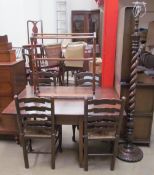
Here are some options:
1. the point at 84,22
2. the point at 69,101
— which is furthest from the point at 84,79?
the point at 84,22

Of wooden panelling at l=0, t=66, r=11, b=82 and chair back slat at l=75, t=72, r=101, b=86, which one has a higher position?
wooden panelling at l=0, t=66, r=11, b=82

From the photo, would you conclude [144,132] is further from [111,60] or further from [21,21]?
[21,21]

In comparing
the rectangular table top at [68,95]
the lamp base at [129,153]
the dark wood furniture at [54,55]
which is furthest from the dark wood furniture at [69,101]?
the dark wood furniture at [54,55]

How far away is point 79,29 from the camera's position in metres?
6.89

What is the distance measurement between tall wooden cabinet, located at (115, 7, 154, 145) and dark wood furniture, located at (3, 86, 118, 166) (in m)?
0.26

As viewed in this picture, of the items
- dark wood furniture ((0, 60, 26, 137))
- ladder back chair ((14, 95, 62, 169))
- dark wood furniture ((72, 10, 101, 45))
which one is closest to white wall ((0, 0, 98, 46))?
dark wood furniture ((72, 10, 101, 45))

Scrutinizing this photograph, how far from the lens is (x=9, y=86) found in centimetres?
293

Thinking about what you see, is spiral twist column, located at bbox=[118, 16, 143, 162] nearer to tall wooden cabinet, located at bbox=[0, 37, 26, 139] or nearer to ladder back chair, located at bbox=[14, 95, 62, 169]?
ladder back chair, located at bbox=[14, 95, 62, 169]

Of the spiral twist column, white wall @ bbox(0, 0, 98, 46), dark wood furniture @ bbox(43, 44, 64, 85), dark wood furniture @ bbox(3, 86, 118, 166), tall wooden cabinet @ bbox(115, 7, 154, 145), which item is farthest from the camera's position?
white wall @ bbox(0, 0, 98, 46)

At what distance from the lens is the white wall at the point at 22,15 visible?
6.41 m

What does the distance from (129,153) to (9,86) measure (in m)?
1.76

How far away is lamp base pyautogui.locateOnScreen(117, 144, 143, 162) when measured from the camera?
267cm

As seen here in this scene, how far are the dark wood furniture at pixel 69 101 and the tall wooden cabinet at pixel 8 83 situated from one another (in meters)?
0.15

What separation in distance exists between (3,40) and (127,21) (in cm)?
161
